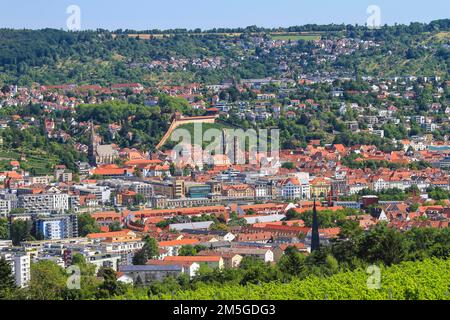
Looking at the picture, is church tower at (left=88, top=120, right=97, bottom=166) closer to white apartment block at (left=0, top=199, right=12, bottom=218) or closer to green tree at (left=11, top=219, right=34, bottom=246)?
white apartment block at (left=0, top=199, right=12, bottom=218)

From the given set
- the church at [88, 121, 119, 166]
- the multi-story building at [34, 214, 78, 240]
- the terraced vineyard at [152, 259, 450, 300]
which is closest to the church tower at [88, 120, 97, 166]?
the church at [88, 121, 119, 166]

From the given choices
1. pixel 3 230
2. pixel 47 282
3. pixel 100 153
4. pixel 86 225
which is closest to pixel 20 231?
pixel 3 230

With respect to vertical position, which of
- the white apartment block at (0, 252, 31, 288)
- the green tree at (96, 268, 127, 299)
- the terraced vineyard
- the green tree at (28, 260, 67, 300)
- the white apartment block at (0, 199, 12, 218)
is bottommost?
the white apartment block at (0, 199, 12, 218)

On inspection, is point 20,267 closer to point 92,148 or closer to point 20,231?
point 20,231

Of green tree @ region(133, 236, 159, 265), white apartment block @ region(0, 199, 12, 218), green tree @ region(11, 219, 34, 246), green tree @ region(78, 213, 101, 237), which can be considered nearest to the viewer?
green tree @ region(133, 236, 159, 265)

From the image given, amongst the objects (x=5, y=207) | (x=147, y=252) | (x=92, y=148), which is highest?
(x=92, y=148)

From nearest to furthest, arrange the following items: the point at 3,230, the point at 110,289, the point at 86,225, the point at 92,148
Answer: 1. the point at 110,289
2. the point at 3,230
3. the point at 86,225
4. the point at 92,148

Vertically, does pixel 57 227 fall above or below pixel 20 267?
below

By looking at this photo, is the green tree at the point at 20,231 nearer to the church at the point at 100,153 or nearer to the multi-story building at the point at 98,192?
the multi-story building at the point at 98,192

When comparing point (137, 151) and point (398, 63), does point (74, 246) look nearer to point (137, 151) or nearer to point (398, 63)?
point (137, 151)

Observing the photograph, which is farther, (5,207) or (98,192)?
(98,192)
